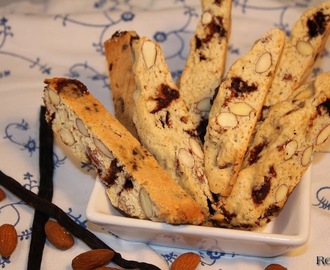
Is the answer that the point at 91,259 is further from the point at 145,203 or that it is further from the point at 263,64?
the point at 263,64

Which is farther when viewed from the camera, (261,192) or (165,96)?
(165,96)

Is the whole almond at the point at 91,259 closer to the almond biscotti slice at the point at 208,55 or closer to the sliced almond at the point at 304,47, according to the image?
the almond biscotti slice at the point at 208,55

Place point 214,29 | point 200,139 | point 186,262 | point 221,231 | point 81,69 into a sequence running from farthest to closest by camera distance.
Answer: point 81,69, point 214,29, point 200,139, point 186,262, point 221,231

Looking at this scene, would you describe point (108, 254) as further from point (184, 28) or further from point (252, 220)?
point (184, 28)

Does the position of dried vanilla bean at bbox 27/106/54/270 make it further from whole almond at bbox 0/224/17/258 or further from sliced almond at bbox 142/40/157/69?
sliced almond at bbox 142/40/157/69

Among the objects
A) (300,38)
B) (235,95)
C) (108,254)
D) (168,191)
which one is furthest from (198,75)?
(108,254)

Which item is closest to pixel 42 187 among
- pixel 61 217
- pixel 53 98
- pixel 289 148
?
pixel 61 217

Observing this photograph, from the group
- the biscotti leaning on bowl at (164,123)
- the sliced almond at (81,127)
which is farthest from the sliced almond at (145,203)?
the sliced almond at (81,127)
